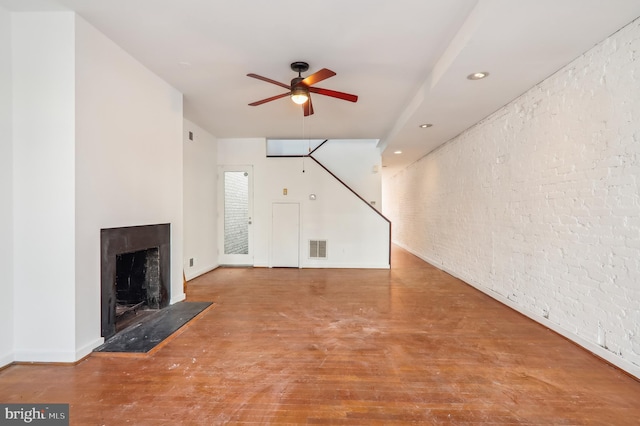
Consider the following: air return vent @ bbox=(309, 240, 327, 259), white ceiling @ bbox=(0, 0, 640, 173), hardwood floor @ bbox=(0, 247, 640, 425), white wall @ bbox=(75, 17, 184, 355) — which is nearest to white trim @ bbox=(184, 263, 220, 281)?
white wall @ bbox=(75, 17, 184, 355)

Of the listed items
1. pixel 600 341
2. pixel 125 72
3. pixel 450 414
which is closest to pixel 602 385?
pixel 600 341

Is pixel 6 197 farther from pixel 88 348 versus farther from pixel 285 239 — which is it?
pixel 285 239

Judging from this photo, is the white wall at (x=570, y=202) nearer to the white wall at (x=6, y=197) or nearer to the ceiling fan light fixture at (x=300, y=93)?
the ceiling fan light fixture at (x=300, y=93)

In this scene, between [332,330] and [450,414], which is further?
[332,330]

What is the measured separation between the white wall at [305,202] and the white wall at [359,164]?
1.22 meters

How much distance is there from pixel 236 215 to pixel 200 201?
3.28 ft

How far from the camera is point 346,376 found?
2.09 metres

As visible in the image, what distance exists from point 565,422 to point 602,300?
50.2 inches

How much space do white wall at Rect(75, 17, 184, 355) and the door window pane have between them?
2.57 meters

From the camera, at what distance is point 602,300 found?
2.30 metres

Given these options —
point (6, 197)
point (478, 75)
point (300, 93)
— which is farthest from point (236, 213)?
point (478, 75)

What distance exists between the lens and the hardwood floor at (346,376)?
1.71 metres

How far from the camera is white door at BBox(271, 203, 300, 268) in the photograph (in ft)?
20.4

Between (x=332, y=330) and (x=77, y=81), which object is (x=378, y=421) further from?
(x=77, y=81)
